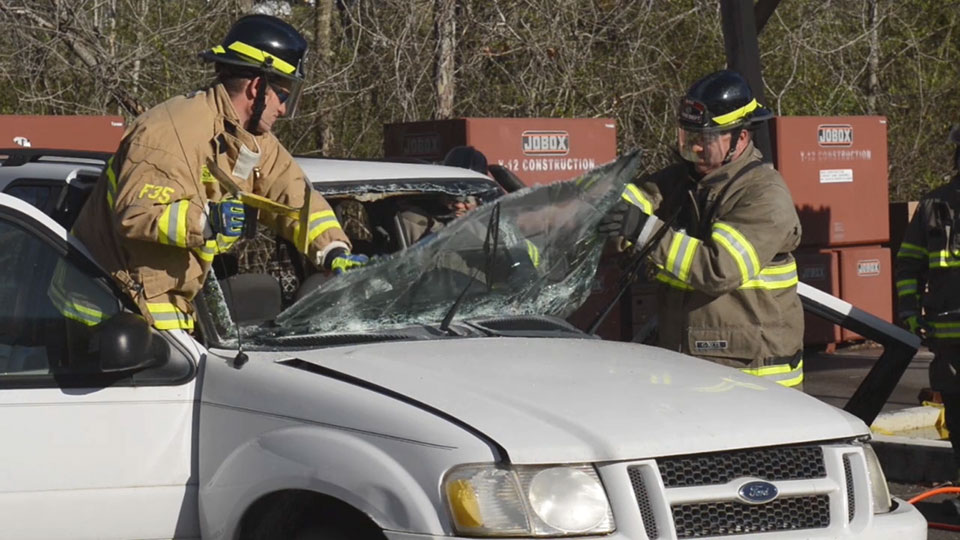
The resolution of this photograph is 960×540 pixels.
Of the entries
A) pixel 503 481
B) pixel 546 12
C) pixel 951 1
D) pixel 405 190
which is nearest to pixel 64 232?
pixel 503 481

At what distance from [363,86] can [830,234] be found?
4361 millimetres

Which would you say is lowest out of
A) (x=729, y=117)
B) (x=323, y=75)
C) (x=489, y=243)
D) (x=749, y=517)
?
(x=749, y=517)

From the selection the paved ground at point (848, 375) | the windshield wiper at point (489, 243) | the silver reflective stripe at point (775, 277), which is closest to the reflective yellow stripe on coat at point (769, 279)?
the silver reflective stripe at point (775, 277)

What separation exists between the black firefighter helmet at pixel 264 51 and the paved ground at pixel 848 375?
5.72 meters

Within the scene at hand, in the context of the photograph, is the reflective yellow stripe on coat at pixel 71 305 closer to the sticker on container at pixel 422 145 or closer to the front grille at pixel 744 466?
the front grille at pixel 744 466

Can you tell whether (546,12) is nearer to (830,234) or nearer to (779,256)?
(830,234)

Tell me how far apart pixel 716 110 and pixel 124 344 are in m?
2.40

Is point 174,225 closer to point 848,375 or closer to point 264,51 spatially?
point 264,51

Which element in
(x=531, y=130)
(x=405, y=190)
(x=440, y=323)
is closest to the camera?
(x=440, y=323)

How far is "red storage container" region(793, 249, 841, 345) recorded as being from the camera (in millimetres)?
11789

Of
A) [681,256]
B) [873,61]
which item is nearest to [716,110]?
[681,256]

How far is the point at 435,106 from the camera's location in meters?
12.8

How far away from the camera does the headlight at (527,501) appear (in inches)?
133

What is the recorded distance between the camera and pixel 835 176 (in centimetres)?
1194
